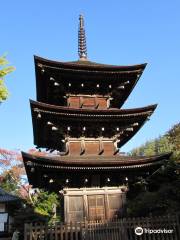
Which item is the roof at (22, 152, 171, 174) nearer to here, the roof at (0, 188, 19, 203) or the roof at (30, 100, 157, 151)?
the roof at (30, 100, 157, 151)

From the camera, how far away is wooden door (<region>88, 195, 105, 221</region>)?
19.2 m

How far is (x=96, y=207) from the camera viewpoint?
19.4 metres

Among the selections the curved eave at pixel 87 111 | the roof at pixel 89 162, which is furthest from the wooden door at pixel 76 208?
the curved eave at pixel 87 111

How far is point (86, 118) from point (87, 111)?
20.7 inches

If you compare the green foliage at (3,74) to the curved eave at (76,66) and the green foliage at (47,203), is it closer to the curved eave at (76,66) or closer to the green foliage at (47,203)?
the curved eave at (76,66)

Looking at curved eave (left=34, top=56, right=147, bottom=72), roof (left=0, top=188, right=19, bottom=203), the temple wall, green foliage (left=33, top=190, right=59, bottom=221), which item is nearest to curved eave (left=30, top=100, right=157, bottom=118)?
the temple wall

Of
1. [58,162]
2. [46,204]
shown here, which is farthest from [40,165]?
[46,204]

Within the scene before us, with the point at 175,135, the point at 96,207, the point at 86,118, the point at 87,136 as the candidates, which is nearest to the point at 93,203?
the point at 96,207

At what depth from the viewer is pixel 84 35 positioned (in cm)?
3061

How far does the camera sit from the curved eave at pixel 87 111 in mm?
19641

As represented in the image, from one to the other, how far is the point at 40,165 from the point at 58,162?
40.5 inches

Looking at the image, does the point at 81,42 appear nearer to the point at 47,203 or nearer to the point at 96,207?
the point at 96,207

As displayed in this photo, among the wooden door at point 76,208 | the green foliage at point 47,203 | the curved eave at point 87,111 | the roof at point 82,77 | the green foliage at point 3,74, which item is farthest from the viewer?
the green foliage at point 47,203

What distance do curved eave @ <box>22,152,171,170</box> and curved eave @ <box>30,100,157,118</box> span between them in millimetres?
2697
